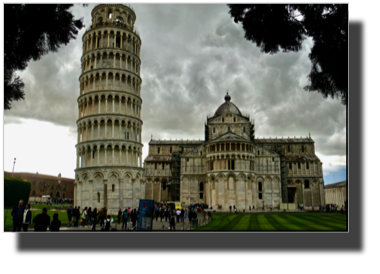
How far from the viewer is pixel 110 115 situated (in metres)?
34.2

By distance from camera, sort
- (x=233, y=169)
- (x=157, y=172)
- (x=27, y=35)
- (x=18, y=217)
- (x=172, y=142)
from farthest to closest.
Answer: (x=172, y=142) < (x=157, y=172) < (x=233, y=169) < (x=18, y=217) < (x=27, y=35)

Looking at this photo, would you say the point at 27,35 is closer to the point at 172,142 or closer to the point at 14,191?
the point at 14,191

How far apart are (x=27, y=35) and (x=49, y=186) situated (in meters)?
56.7

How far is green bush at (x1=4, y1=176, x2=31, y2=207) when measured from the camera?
26.9 meters

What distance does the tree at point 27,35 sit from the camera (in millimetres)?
11570

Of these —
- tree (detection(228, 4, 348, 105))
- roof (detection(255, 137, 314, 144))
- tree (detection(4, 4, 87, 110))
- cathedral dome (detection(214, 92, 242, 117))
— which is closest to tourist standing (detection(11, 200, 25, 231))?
tree (detection(4, 4, 87, 110))

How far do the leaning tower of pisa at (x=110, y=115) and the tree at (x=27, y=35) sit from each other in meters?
21.3

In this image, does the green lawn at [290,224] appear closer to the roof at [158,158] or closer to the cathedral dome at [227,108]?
the roof at [158,158]

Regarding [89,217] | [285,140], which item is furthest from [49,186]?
[285,140]

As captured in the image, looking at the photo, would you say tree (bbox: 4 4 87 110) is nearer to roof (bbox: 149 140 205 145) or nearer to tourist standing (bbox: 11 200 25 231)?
tourist standing (bbox: 11 200 25 231)

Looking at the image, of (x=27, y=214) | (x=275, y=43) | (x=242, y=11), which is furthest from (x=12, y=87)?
(x=275, y=43)

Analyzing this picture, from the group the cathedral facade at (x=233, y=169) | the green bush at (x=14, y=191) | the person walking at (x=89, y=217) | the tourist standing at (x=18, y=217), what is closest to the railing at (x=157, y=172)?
the cathedral facade at (x=233, y=169)

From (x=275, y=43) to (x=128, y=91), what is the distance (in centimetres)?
2591

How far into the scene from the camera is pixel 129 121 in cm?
3519
